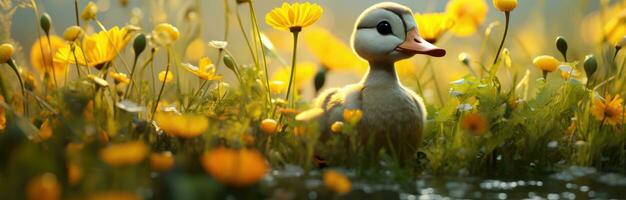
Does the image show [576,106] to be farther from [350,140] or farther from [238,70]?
[238,70]

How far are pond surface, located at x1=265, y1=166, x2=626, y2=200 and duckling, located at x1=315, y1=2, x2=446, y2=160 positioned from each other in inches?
5.8

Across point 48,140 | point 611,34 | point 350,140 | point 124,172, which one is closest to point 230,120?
point 350,140

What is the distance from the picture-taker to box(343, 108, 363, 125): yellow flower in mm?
2018

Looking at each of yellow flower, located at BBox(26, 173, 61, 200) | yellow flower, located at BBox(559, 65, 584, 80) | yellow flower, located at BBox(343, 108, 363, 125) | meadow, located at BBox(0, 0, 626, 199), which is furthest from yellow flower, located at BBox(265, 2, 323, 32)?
yellow flower, located at BBox(26, 173, 61, 200)

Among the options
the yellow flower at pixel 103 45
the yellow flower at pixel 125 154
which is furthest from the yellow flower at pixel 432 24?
the yellow flower at pixel 125 154

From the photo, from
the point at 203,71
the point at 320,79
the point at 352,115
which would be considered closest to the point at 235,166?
the point at 352,115

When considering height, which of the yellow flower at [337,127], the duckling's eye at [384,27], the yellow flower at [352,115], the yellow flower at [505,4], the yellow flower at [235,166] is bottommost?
the yellow flower at [337,127]

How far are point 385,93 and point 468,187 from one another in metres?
0.33

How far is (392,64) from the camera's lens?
2.24m

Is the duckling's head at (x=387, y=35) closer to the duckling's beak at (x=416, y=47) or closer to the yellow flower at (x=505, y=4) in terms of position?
the duckling's beak at (x=416, y=47)

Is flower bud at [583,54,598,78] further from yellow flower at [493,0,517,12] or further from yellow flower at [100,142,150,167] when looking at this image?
yellow flower at [100,142,150,167]

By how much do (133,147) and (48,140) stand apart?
0.55 m

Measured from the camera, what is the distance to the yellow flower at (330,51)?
2605mm

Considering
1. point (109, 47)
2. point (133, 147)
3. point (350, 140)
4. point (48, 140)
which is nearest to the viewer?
point (133, 147)
